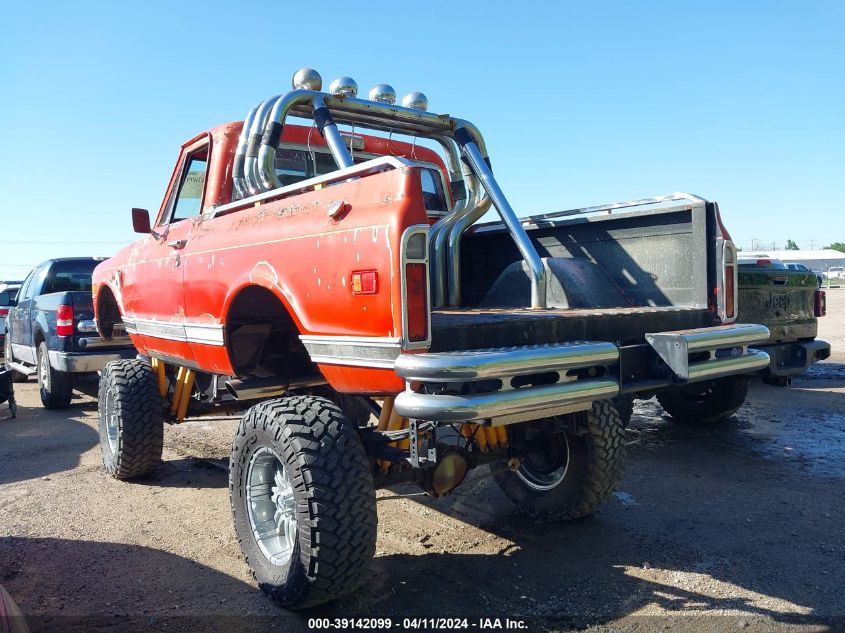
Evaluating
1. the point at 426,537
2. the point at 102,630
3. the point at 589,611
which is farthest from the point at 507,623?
the point at 102,630

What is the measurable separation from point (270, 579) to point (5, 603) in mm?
1287

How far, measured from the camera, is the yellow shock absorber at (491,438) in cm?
365

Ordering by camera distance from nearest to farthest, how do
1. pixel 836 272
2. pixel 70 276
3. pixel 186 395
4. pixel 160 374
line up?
pixel 186 395, pixel 160 374, pixel 70 276, pixel 836 272

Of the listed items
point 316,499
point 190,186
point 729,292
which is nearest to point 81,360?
point 190,186

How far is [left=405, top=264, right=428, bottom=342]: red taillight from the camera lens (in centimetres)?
270

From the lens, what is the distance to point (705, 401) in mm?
6984

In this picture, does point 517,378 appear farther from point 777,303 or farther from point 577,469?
point 777,303

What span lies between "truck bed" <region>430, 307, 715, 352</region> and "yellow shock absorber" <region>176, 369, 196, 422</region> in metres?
2.45

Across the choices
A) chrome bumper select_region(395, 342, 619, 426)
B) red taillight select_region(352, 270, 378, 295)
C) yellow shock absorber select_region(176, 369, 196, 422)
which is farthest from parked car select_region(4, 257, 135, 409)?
chrome bumper select_region(395, 342, 619, 426)

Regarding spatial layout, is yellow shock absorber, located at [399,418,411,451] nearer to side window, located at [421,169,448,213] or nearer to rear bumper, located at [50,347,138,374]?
side window, located at [421,169,448,213]

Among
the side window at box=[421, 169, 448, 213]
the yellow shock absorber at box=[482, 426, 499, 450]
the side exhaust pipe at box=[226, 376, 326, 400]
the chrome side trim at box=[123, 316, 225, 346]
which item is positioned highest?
the side window at box=[421, 169, 448, 213]

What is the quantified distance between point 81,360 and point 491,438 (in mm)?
6178

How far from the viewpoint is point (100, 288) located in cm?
611

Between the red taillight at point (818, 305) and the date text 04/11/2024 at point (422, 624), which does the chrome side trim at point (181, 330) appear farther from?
the red taillight at point (818, 305)
